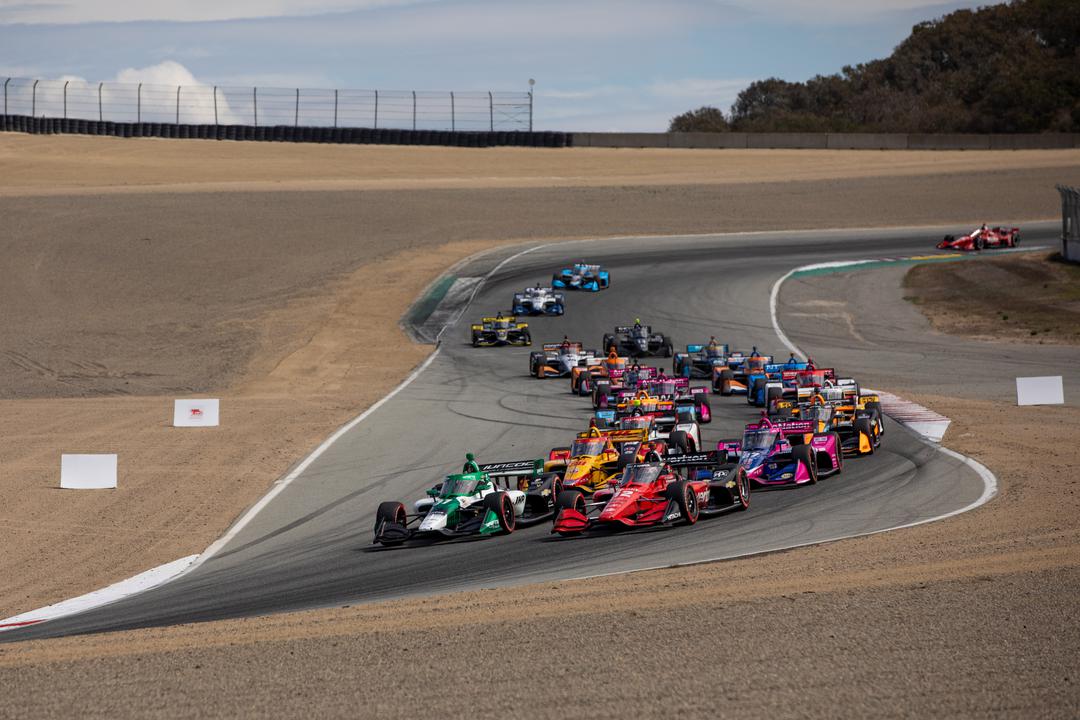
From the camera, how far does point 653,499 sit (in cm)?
1731

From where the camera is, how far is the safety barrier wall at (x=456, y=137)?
9275cm

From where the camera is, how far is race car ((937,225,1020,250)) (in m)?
59.1

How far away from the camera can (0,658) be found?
454 inches

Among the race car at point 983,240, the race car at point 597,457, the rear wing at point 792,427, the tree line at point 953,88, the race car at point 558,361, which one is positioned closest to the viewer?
the race car at point 597,457

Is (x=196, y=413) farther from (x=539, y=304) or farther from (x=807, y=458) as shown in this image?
(x=539, y=304)

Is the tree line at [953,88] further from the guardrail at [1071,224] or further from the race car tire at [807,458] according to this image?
the race car tire at [807,458]

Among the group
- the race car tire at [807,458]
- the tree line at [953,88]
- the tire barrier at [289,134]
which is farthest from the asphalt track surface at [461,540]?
the tree line at [953,88]

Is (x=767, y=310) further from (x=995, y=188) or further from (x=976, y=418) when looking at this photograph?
(x=995, y=188)

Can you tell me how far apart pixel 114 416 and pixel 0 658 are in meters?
18.3

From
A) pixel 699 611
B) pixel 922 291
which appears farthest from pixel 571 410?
pixel 922 291

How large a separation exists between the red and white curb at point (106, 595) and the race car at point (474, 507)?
8.77ft

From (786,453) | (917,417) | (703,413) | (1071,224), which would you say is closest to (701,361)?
(703,413)

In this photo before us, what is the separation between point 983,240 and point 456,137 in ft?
145

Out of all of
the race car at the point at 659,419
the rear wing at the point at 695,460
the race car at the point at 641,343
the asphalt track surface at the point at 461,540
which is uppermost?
the race car at the point at 641,343
